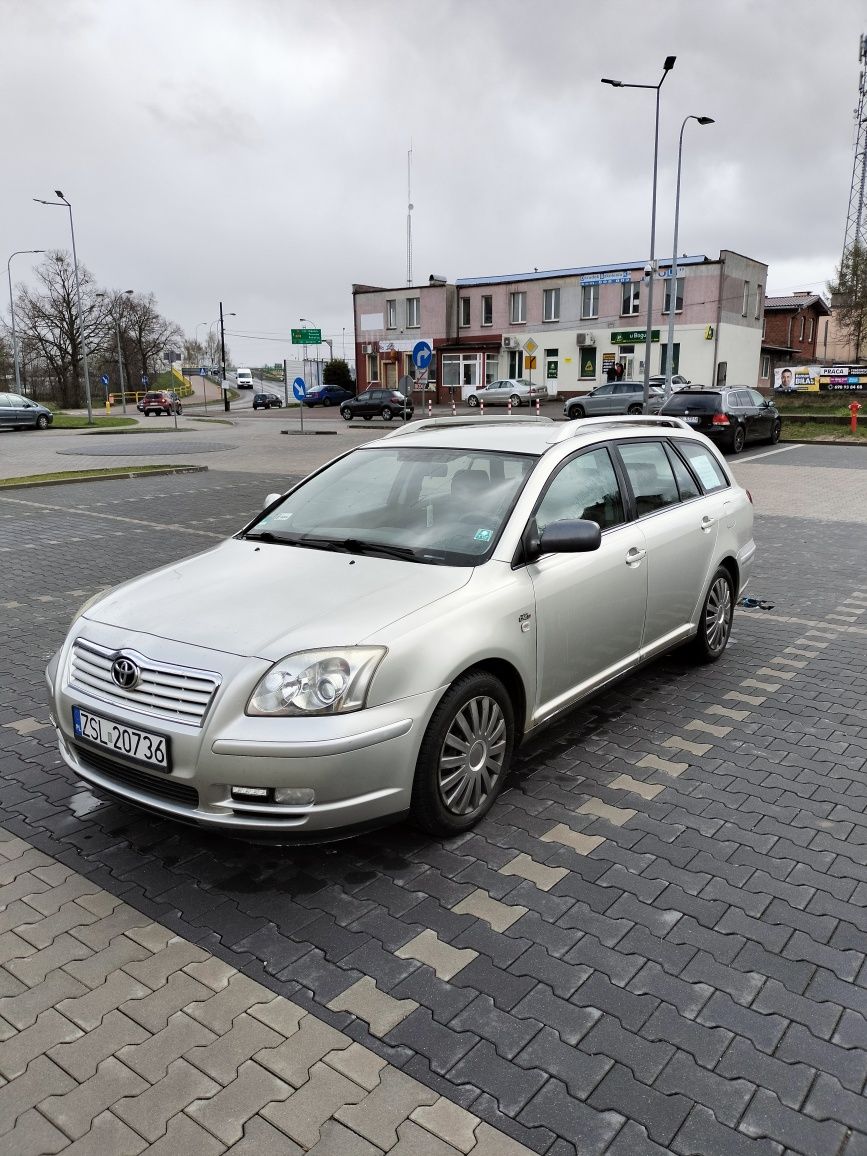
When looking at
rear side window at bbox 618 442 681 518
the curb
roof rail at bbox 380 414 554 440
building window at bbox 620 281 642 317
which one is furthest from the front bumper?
building window at bbox 620 281 642 317

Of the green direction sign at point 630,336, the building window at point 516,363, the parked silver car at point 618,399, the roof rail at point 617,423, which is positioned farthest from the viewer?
the building window at point 516,363

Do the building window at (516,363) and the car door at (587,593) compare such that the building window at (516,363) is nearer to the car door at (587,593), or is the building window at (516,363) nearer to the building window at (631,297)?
the building window at (631,297)

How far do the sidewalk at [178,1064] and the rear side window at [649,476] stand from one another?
123 inches

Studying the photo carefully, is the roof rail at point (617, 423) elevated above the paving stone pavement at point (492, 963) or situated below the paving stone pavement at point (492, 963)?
above

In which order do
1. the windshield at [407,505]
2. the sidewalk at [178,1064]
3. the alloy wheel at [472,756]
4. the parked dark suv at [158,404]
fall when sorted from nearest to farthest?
the sidewalk at [178,1064], the alloy wheel at [472,756], the windshield at [407,505], the parked dark suv at [158,404]

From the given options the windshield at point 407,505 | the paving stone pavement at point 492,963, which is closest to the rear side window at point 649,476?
the windshield at point 407,505

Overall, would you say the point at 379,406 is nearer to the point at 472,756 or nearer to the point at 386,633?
the point at 472,756

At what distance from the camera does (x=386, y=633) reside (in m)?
3.18

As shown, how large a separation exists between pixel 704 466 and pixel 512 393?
39873 millimetres

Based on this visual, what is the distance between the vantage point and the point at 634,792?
13.1 ft

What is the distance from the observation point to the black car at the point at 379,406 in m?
42.9

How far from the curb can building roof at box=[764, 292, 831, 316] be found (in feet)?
165

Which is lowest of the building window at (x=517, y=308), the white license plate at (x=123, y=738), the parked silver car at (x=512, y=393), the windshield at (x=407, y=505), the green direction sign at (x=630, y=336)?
the white license plate at (x=123, y=738)

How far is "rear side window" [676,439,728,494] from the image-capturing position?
5648 millimetres
